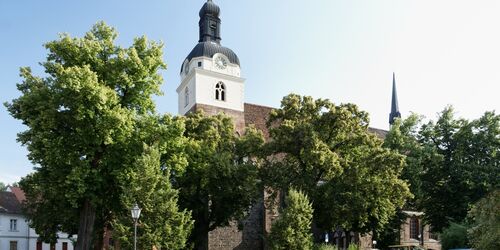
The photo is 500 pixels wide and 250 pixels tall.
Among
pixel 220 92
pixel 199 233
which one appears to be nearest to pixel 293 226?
pixel 199 233

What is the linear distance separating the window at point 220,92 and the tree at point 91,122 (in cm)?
1370

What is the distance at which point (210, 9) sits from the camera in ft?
130

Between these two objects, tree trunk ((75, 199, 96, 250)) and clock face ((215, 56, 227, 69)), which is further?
clock face ((215, 56, 227, 69))

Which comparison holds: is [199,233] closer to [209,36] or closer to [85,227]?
[85,227]

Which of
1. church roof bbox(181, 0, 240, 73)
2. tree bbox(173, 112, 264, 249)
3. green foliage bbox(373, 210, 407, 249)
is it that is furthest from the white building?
green foliage bbox(373, 210, 407, 249)

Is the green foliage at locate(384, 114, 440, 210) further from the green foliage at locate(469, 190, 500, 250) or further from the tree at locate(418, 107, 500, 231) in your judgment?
the green foliage at locate(469, 190, 500, 250)

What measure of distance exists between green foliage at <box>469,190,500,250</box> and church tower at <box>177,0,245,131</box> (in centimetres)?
2292

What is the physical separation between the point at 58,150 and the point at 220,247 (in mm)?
17216

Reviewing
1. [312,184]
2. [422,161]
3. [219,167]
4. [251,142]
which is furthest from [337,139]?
[422,161]

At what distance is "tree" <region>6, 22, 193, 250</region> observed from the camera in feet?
74.5

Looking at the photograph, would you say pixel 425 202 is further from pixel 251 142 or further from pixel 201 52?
pixel 201 52

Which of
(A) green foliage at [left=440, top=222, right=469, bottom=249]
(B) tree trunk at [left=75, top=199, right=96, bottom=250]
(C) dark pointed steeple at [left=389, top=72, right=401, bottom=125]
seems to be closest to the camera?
(B) tree trunk at [left=75, top=199, right=96, bottom=250]

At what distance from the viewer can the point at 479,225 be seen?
62.7 feet

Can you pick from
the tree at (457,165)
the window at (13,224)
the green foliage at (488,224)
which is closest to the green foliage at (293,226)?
the green foliage at (488,224)
